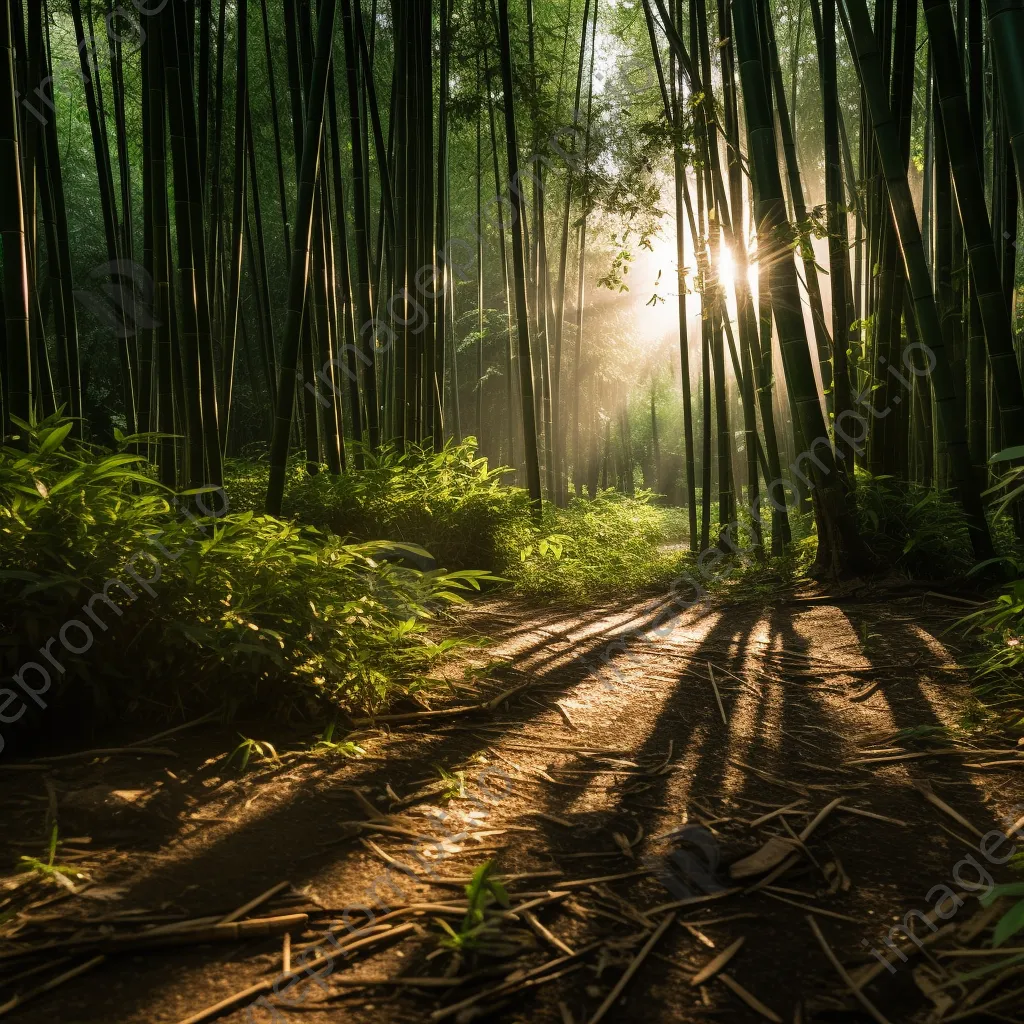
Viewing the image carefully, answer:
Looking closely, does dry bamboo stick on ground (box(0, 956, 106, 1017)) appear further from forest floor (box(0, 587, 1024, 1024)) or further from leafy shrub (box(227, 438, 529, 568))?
leafy shrub (box(227, 438, 529, 568))

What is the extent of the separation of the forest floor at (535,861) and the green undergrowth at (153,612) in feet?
0.35

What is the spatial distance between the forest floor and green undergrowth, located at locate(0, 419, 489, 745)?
4.2 inches

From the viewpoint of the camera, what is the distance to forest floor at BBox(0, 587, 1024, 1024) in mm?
863

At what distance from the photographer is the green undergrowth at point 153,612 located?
150cm

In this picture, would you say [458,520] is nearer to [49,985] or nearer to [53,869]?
[53,869]

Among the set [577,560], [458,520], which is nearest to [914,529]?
[577,560]

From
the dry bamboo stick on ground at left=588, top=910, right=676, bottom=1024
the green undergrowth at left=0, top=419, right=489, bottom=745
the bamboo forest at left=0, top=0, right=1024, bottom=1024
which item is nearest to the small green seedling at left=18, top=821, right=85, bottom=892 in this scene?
the bamboo forest at left=0, top=0, right=1024, bottom=1024

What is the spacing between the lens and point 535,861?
1.18 meters

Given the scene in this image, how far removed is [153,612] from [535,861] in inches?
36.8

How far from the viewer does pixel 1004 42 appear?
4.64 feet

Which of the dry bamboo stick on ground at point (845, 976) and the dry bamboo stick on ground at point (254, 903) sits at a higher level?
the dry bamboo stick on ground at point (254, 903)

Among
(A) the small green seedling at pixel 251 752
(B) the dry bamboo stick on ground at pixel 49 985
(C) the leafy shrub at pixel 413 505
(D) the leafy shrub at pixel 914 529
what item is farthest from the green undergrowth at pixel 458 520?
(B) the dry bamboo stick on ground at pixel 49 985

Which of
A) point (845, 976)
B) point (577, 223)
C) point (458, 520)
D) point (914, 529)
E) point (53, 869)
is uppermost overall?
point (577, 223)

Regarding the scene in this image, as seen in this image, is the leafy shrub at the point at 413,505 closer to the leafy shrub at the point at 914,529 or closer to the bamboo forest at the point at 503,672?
the bamboo forest at the point at 503,672
